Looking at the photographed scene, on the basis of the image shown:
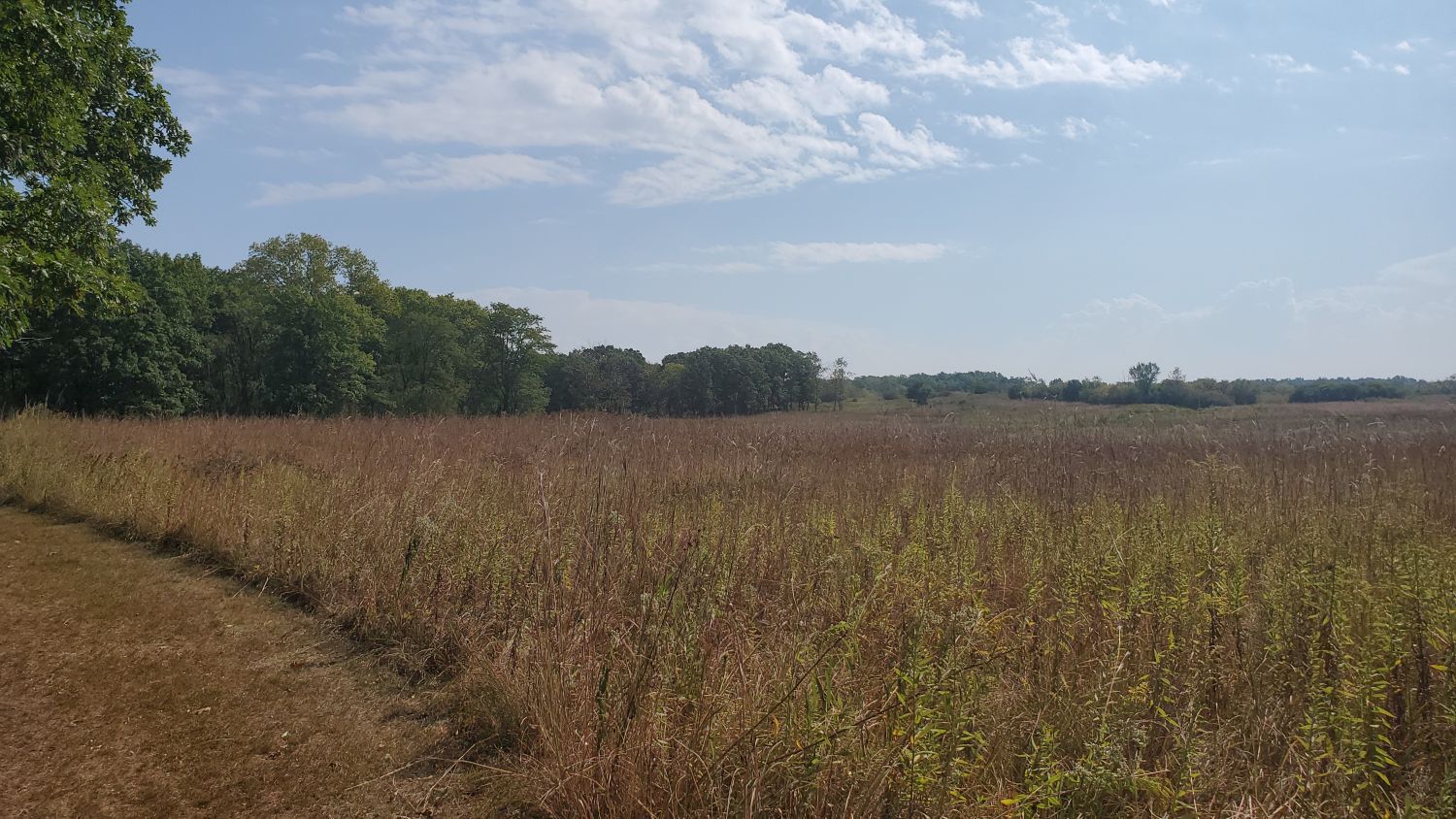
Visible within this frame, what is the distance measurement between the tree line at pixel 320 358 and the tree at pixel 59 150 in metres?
1.11

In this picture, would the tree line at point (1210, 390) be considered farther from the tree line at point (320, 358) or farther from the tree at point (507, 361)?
the tree at point (507, 361)

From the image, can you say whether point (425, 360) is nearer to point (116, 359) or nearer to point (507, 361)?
point (507, 361)

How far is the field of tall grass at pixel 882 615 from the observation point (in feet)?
8.44

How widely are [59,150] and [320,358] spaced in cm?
2800

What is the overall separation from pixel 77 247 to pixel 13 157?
1.43 metres

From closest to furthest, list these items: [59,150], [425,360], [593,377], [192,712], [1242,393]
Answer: [192,712]
[59,150]
[1242,393]
[425,360]
[593,377]

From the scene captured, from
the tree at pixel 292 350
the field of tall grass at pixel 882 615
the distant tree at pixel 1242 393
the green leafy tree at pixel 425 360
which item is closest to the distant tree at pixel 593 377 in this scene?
the green leafy tree at pixel 425 360

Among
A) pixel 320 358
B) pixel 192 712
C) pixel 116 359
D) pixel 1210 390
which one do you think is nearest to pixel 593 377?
pixel 320 358

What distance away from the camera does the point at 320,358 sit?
35.8m

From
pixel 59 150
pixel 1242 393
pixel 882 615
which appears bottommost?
pixel 882 615

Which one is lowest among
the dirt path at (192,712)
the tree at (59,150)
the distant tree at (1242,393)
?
the dirt path at (192,712)

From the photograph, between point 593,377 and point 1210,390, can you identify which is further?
point 593,377

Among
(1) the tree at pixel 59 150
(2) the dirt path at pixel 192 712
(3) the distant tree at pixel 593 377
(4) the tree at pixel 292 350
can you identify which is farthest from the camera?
(3) the distant tree at pixel 593 377

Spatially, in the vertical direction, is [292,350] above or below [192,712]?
above
